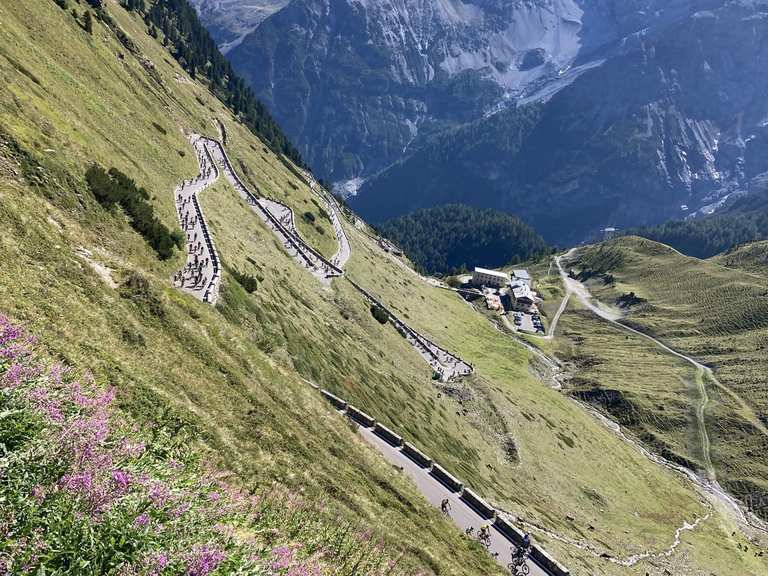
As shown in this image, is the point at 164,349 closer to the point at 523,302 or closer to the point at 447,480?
the point at 447,480

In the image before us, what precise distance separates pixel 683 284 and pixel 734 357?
183 ft

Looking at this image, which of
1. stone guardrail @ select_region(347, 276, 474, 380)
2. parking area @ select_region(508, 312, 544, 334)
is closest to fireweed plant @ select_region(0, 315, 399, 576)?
stone guardrail @ select_region(347, 276, 474, 380)

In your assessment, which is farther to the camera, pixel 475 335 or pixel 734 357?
pixel 734 357

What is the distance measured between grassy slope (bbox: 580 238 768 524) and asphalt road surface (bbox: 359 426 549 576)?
311 ft

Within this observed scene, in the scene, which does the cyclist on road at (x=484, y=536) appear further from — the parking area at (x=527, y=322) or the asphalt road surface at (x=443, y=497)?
the parking area at (x=527, y=322)

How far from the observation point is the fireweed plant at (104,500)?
8.10 m

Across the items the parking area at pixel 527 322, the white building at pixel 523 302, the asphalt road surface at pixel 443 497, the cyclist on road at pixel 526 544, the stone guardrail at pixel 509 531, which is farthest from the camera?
the white building at pixel 523 302

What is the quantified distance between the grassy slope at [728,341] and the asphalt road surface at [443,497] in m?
94.9

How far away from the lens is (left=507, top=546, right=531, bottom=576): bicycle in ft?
107

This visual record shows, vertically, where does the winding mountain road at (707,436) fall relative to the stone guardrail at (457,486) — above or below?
above

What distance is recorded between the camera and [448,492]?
3812 cm

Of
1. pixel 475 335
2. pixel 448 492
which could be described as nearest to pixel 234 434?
pixel 448 492

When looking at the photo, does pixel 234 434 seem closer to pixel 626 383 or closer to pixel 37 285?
pixel 37 285

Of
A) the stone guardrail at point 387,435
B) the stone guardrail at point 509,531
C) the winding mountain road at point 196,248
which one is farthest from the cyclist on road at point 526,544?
the winding mountain road at point 196,248
